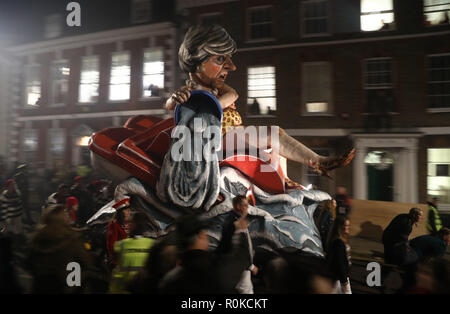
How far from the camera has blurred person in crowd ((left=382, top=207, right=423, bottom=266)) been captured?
9.97 feet

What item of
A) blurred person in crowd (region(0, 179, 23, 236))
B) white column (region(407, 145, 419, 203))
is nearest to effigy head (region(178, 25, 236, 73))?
white column (region(407, 145, 419, 203))

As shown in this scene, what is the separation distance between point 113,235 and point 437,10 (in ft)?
14.8

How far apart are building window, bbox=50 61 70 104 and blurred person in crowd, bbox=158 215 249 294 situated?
286 cm

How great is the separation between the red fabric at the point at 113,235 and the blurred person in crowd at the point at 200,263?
Result: 0.91 meters

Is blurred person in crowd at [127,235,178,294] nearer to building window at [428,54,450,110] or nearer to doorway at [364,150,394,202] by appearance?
doorway at [364,150,394,202]

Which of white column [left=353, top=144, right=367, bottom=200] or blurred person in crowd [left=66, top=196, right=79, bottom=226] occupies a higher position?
white column [left=353, top=144, right=367, bottom=200]

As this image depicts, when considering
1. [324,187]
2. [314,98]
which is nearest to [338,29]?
[314,98]

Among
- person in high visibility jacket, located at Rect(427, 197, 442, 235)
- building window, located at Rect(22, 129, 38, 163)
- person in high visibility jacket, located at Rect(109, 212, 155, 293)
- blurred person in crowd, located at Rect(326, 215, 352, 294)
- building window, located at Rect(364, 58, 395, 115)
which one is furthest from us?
building window, located at Rect(22, 129, 38, 163)

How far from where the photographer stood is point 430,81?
3916 millimetres

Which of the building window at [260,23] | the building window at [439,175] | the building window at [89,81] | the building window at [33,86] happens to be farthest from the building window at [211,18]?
the building window at [439,175]

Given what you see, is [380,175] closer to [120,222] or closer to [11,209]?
[120,222]

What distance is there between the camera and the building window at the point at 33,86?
3.97m

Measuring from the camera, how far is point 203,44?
2.87 meters

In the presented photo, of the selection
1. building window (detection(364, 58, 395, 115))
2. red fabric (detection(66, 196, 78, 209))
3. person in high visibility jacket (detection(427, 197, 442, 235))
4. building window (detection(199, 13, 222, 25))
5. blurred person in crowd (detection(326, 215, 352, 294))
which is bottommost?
blurred person in crowd (detection(326, 215, 352, 294))
